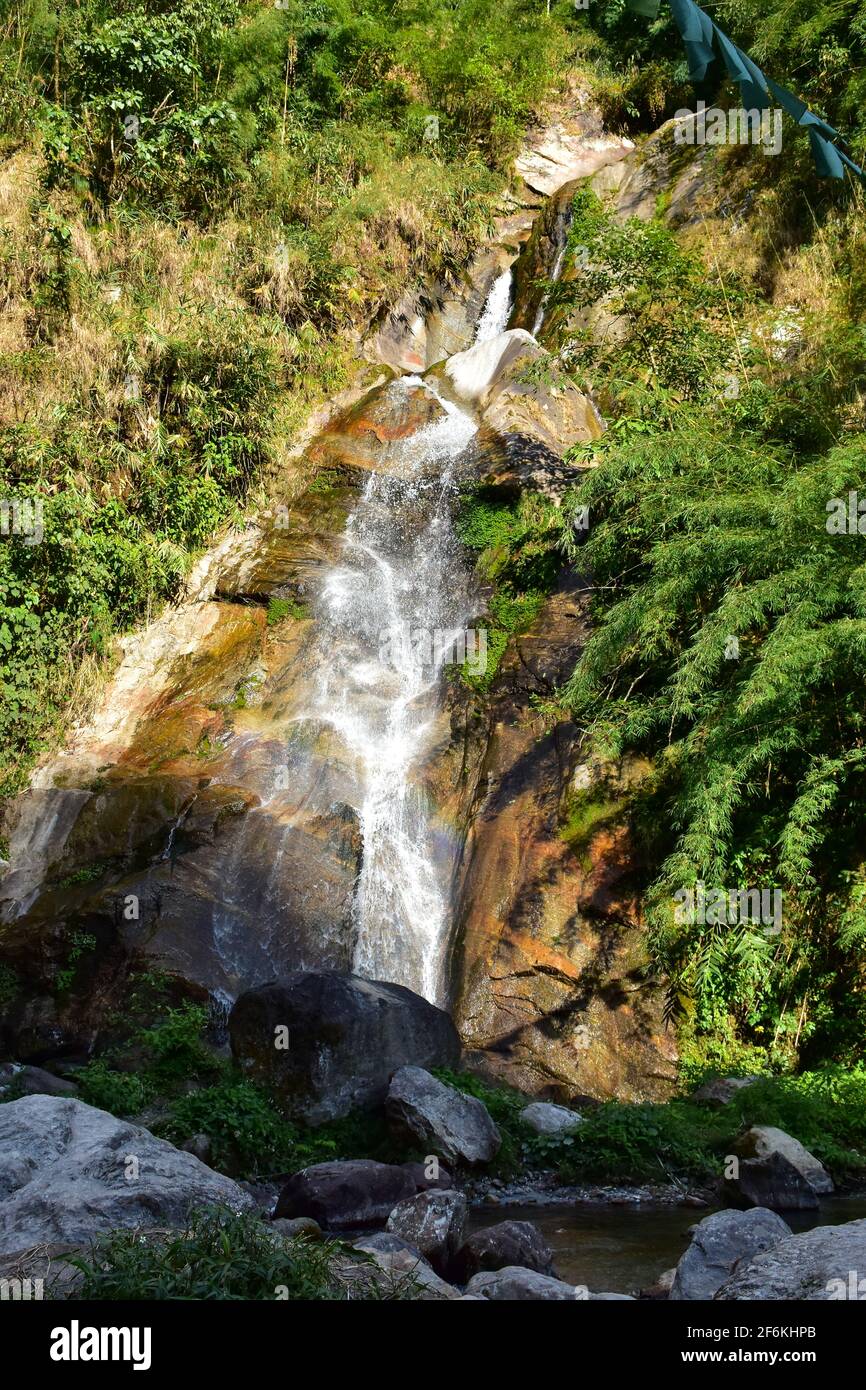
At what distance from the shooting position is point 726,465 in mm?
9953

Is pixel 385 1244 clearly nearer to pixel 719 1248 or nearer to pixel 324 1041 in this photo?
pixel 719 1248

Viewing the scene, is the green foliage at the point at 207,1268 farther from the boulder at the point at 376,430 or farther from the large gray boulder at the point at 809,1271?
the boulder at the point at 376,430

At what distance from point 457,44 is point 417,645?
1600cm

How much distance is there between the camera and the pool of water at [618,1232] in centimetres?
589

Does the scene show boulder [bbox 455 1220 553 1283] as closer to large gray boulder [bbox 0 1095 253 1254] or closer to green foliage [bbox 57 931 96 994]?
large gray boulder [bbox 0 1095 253 1254]

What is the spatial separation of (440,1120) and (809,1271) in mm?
4638

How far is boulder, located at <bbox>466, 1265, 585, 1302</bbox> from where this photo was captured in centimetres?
474

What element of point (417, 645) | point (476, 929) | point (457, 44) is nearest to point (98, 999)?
point (476, 929)

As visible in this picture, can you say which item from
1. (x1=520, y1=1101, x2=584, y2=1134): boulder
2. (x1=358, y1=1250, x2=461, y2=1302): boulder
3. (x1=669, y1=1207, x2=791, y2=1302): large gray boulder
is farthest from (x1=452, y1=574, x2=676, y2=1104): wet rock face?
(x1=358, y1=1250, x2=461, y2=1302): boulder

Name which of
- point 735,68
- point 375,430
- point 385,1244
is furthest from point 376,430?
point 385,1244

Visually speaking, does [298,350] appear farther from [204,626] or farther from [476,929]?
[476,929]

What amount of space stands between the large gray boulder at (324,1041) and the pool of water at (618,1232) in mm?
1415

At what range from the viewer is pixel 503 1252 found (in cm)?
562

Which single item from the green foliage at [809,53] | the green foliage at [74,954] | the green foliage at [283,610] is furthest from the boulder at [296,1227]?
the green foliage at [809,53]
